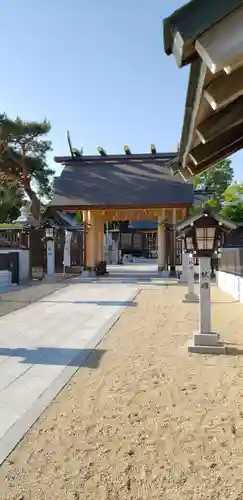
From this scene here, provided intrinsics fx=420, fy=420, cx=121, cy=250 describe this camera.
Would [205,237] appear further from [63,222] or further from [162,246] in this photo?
[63,222]

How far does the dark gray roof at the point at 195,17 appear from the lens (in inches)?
65.4

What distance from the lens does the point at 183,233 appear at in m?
6.58

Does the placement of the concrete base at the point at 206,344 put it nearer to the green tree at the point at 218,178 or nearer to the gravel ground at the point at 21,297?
the gravel ground at the point at 21,297

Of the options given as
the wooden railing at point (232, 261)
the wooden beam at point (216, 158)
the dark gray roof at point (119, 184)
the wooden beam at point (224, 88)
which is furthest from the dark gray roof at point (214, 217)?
the dark gray roof at point (119, 184)

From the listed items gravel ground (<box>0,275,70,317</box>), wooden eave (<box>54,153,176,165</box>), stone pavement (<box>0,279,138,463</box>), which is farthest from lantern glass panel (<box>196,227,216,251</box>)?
wooden eave (<box>54,153,176,165</box>)

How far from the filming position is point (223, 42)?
1695 millimetres

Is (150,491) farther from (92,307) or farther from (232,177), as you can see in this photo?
(232,177)

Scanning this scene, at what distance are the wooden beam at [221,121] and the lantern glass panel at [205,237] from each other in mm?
2981

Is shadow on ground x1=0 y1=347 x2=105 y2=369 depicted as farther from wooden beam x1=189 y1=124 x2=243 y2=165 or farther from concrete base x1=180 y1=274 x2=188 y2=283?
concrete base x1=180 y1=274 x2=188 y2=283

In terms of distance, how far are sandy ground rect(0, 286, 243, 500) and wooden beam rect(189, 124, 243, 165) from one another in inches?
92.3

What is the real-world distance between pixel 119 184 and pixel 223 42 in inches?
749

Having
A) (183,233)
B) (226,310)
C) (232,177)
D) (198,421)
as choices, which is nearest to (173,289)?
(226,310)

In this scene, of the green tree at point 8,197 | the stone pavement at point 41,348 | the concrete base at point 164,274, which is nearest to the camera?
the stone pavement at point 41,348

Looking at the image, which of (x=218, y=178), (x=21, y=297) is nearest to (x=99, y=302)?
(x=21, y=297)
